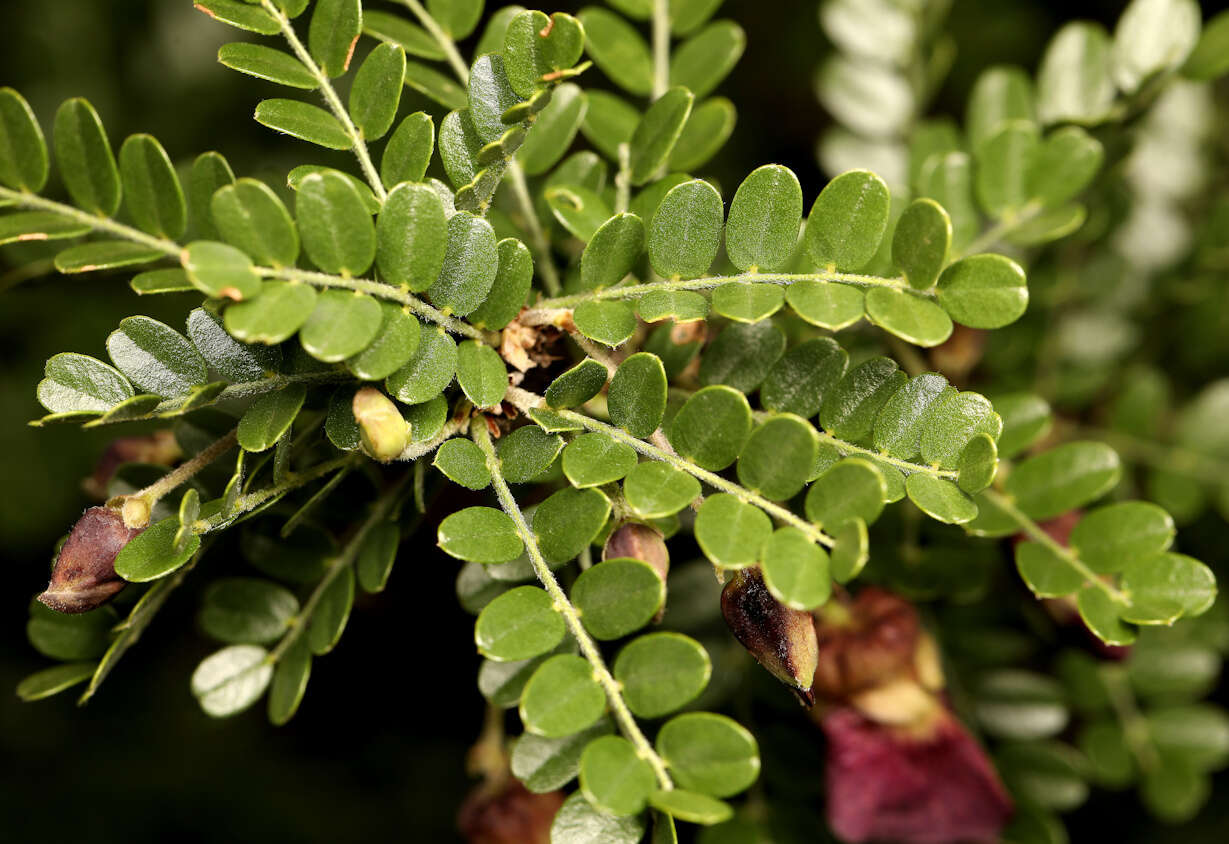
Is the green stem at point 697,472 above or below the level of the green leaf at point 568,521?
above

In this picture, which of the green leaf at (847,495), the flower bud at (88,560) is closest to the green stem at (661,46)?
the green leaf at (847,495)

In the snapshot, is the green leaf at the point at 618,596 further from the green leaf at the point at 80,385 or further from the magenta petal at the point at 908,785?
A: the magenta petal at the point at 908,785

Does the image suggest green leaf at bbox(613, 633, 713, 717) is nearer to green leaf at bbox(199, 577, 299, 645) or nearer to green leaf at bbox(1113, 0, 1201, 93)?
green leaf at bbox(199, 577, 299, 645)

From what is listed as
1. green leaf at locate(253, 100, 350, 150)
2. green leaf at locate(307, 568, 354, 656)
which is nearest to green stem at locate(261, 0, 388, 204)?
green leaf at locate(253, 100, 350, 150)

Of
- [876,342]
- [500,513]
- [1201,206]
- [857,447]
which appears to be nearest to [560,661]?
[500,513]

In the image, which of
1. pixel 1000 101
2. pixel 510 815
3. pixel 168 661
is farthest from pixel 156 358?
pixel 168 661
